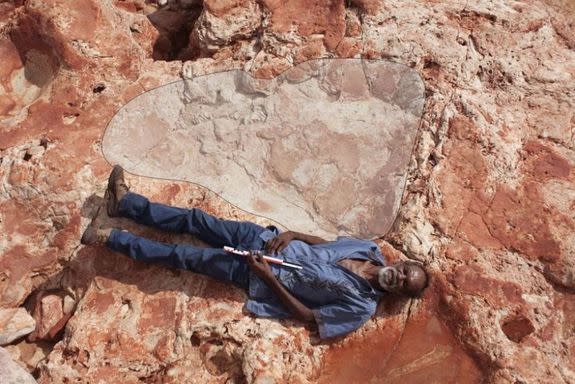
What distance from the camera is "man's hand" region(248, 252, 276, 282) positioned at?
3.66 m

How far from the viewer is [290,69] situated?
4.68 m

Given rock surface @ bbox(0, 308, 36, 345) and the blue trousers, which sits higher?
the blue trousers

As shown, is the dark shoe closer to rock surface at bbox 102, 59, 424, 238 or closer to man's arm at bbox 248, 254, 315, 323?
rock surface at bbox 102, 59, 424, 238

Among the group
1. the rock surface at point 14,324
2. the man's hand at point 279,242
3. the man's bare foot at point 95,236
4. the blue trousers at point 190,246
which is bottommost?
the rock surface at point 14,324

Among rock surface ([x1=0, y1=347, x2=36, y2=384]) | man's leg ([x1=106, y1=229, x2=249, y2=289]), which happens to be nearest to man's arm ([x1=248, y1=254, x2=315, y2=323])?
man's leg ([x1=106, y1=229, x2=249, y2=289])

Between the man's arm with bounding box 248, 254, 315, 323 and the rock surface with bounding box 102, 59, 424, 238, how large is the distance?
→ 2.10 feet

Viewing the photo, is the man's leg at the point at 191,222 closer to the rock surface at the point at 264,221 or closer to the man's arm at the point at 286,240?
the man's arm at the point at 286,240

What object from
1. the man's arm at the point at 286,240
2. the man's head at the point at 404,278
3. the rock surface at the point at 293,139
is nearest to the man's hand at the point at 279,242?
the man's arm at the point at 286,240

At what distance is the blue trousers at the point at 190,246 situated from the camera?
12.4 ft

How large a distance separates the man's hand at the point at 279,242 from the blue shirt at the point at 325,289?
0.10 feet

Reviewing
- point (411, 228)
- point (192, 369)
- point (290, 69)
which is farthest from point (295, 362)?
point (290, 69)

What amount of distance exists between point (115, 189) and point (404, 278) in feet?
6.58

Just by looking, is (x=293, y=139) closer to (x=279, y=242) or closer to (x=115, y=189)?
(x=279, y=242)

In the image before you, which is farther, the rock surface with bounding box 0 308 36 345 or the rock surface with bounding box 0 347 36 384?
the rock surface with bounding box 0 308 36 345
